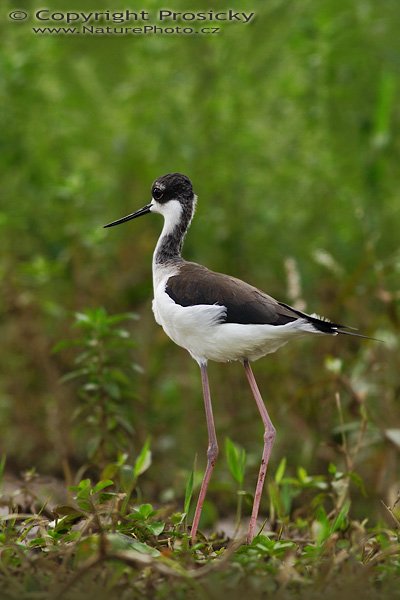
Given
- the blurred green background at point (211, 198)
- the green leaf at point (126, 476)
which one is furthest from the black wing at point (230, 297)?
the blurred green background at point (211, 198)

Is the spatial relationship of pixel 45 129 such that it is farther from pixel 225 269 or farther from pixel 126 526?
pixel 126 526

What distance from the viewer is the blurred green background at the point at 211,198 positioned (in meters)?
6.36

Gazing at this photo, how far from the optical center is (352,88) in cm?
687

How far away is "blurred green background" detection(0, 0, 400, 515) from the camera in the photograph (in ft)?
20.9

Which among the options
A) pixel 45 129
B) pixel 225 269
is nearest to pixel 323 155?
pixel 225 269

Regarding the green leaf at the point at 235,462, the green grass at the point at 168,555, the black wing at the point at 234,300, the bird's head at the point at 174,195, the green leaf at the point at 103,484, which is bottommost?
the green grass at the point at 168,555

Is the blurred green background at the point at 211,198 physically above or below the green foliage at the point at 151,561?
above

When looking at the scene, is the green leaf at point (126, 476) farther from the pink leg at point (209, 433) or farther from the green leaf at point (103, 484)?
the green leaf at point (103, 484)

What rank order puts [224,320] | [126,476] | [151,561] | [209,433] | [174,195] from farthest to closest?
1. [174,195]
2. [209,433]
3. [126,476]
4. [224,320]
5. [151,561]

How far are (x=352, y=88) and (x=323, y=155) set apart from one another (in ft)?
1.64

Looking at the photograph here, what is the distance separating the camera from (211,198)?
6941mm

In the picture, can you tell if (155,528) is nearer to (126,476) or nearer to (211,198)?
(126,476)

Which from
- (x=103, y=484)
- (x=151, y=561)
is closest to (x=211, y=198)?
(x=103, y=484)

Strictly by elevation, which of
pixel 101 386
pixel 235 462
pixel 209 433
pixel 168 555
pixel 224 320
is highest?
pixel 224 320
